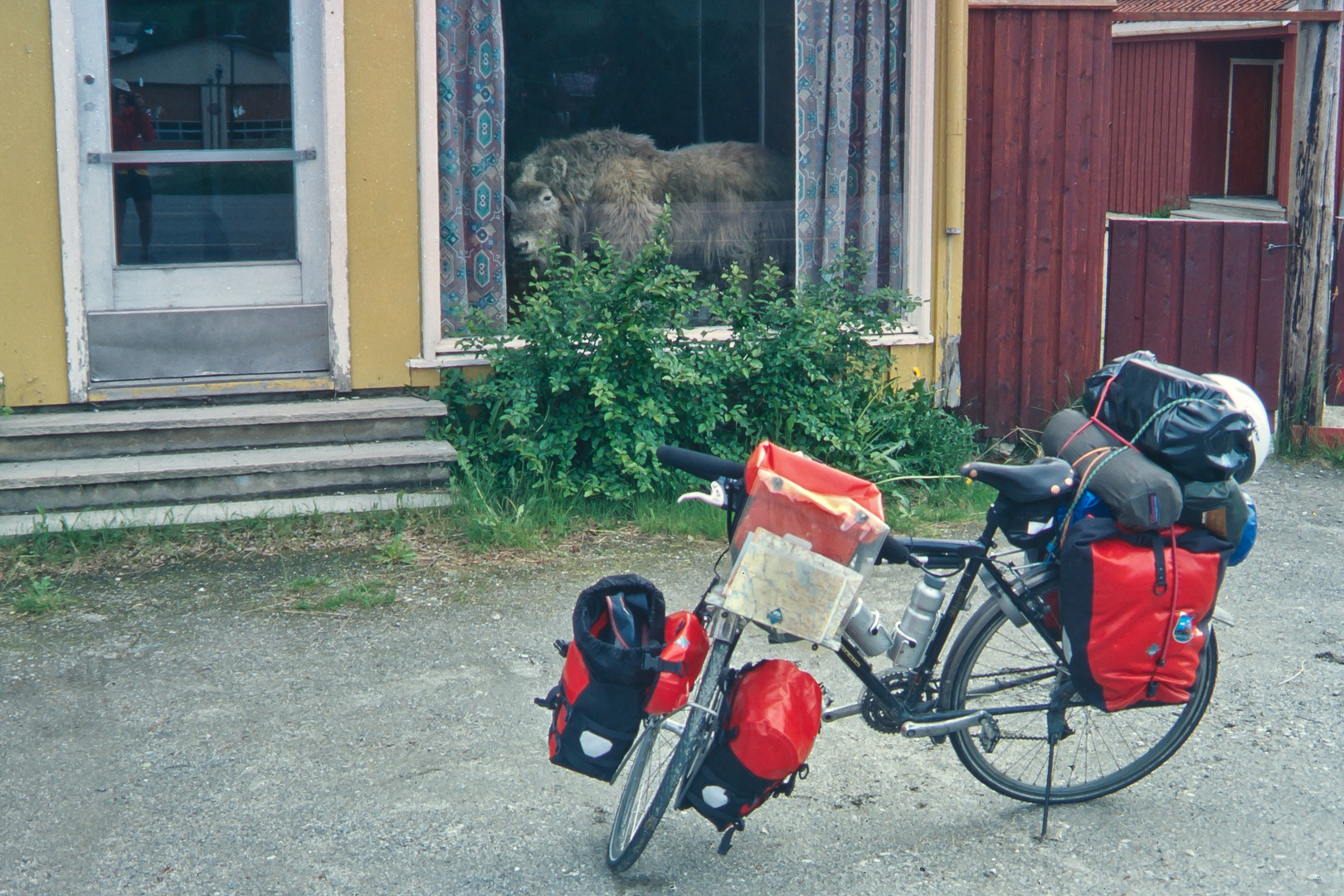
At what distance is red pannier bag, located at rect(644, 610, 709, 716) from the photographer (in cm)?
309

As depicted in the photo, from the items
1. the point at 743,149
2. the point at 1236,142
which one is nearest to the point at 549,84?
the point at 743,149

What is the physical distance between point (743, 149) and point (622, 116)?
2.13 feet

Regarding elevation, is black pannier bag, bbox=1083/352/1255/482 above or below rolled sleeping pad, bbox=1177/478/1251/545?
above

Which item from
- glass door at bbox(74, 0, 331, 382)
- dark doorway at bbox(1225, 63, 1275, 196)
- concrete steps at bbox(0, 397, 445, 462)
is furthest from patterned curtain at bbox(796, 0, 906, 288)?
dark doorway at bbox(1225, 63, 1275, 196)

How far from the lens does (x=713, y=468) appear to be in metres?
3.08

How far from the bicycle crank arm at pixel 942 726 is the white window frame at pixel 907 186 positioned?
10.9ft

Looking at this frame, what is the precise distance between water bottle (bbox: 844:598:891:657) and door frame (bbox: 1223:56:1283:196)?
62.2ft

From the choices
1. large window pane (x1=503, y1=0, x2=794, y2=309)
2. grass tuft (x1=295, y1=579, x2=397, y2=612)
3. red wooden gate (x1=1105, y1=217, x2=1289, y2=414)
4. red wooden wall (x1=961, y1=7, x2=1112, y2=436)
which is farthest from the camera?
red wooden gate (x1=1105, y1=217, x2=1289, y2=414)

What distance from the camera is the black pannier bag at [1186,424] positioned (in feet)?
10.6

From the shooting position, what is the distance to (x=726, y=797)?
316 cm

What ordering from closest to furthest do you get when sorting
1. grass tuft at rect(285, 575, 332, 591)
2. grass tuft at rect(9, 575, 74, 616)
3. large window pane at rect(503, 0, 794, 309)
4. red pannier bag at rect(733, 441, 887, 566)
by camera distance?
red pannier bag at rect(733, 441, 887, 566)
grass tuft at rect(9, 575, 74, 616)
grass tuft at rect(285, 575, 332, 591)
large window pane at rect(503, 0, 794, 309)

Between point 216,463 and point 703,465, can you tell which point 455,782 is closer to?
point 703,465

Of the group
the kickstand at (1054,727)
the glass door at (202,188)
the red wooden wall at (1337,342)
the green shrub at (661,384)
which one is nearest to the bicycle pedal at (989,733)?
the kickstand at (1054,727)

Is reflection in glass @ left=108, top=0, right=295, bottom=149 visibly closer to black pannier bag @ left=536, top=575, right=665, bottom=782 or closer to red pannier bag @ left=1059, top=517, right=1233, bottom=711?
black pannier bag @ left=536, top=575, right=665, bottom=782
